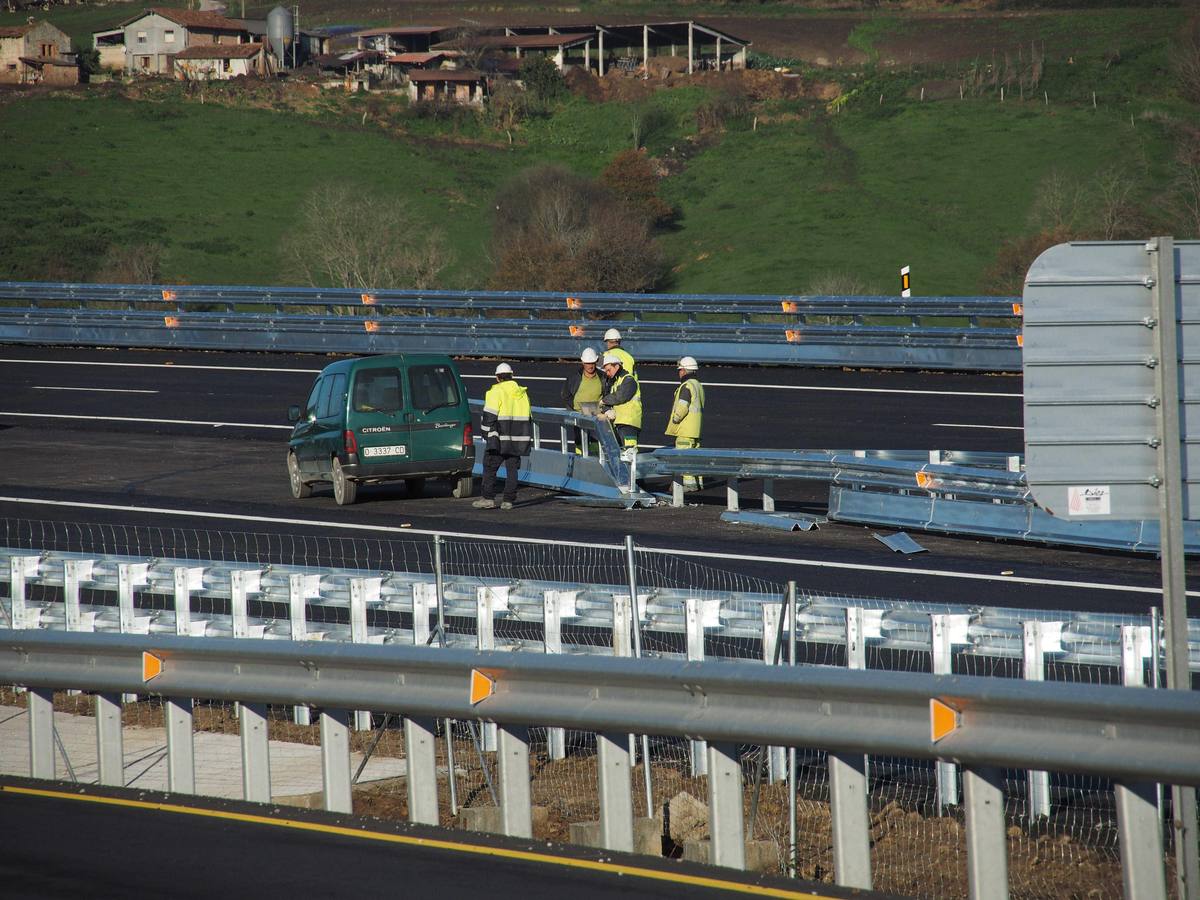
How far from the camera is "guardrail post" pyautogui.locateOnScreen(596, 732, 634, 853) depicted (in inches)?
265

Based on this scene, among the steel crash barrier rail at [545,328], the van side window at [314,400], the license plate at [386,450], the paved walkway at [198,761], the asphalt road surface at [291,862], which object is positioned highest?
the steel crash barrier rail at [545,328]

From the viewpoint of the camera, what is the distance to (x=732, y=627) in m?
9.61

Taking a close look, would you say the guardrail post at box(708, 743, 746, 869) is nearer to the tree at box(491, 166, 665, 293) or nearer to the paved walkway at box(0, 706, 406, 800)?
the paved walkway at box(0, 706, 406, 800)

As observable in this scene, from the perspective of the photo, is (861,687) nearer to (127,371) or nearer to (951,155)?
(127,371)

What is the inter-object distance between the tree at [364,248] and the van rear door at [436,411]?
43609mm

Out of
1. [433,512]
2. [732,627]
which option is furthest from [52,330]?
[732,627]

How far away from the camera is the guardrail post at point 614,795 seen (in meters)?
6.74

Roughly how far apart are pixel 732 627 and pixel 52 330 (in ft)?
94.8

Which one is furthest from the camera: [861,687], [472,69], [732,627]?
[472,69]

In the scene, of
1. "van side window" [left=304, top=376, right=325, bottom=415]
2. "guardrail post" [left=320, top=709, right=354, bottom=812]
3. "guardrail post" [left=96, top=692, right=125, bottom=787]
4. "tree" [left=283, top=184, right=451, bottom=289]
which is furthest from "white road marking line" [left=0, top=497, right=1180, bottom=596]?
"tree" [left=283, top=184, right=451, bottom=289]

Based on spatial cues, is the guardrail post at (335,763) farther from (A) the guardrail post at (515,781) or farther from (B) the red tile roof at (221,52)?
(B) the red tile roof at (221,52)

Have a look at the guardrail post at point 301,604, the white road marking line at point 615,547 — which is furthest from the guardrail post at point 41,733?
the white road marking line at point 615,547

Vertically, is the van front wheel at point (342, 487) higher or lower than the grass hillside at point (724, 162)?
lower

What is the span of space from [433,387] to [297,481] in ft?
7.04
